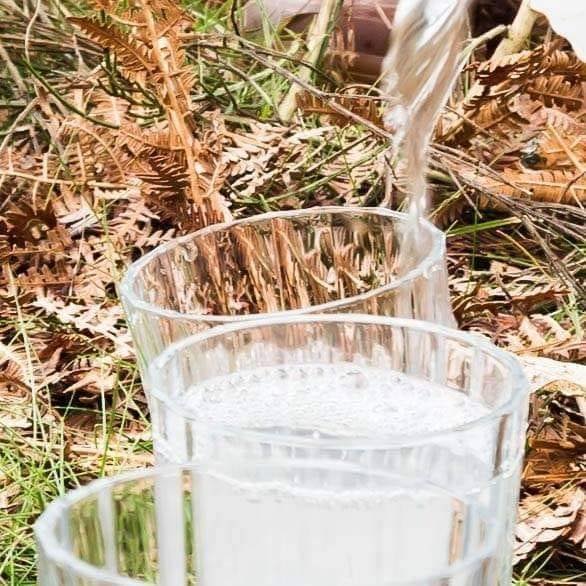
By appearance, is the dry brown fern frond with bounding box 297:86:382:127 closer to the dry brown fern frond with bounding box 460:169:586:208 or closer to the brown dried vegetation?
the brown dried vegetation

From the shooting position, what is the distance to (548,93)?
3.73ft

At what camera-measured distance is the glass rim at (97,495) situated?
13.4 inches

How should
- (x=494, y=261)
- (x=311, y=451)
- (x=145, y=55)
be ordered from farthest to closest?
(x=494, y=261) < (x=145, y=55) < (x=311, y=451)

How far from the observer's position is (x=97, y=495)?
39 centimetres

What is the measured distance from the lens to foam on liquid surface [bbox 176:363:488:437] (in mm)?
505

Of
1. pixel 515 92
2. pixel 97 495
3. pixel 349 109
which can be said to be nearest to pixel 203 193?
pixel 349 109

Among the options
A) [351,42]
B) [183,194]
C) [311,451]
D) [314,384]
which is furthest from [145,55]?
[311,451]

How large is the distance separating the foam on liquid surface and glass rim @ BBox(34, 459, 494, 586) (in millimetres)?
95

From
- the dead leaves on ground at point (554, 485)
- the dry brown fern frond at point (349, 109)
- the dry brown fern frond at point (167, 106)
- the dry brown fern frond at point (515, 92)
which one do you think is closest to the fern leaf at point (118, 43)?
the dry brown fern frond at point (167, 106)

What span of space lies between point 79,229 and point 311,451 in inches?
31.8

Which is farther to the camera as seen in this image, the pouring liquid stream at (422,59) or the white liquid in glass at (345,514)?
the pouring liquid stream at (422,59)

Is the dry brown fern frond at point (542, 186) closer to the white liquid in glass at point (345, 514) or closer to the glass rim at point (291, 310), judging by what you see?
the glass rim at point (291, 310)

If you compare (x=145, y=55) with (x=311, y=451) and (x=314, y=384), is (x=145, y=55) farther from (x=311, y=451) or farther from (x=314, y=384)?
(x=311, y=451)

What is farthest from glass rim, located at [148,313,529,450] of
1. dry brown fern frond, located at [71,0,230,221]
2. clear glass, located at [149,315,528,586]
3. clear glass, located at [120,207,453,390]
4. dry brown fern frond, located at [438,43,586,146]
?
dry brown fern frond, located at [438,43,586,146]
